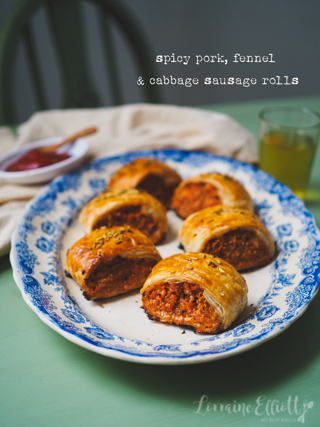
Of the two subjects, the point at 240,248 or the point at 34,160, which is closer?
the point at 240,248

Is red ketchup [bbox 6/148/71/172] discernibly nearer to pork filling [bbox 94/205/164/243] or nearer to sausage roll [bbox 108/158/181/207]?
sausage roll [bbox 108/158/181/207]

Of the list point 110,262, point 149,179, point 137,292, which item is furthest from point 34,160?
point 137,292

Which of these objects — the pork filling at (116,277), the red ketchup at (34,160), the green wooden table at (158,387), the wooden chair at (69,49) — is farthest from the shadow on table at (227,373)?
the wooden chair at (69,49)

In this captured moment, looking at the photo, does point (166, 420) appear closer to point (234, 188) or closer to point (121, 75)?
point (234, 188)

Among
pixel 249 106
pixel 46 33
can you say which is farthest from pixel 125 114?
pixel 46 33

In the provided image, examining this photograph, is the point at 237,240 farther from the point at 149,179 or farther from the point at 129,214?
the point at 149,179

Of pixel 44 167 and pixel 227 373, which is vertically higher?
pixel 44 167

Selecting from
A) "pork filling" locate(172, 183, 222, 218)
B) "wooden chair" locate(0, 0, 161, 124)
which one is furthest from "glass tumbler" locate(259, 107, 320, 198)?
"wooden chair" locate(0, 0, 161, 124)
